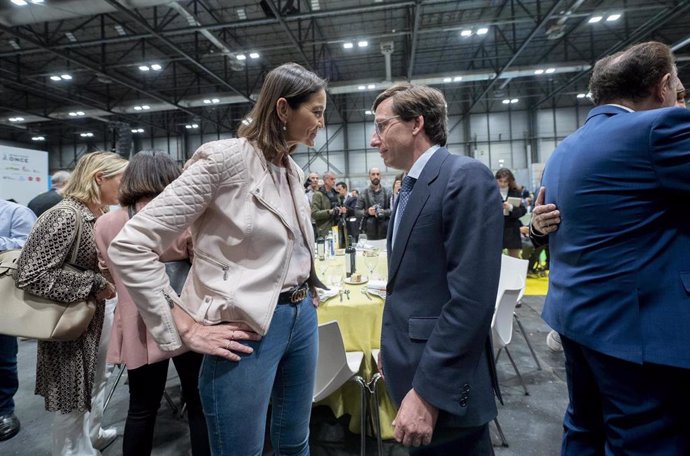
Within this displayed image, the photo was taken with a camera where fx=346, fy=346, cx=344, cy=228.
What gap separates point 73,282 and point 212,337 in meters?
1.17

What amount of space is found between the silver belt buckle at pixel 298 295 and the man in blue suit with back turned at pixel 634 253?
0.87 metres

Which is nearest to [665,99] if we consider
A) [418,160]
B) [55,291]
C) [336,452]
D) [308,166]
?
[418,160]

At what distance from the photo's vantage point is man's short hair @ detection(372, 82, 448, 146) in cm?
102

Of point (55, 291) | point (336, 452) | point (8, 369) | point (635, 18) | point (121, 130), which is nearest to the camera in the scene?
point (55, 291)

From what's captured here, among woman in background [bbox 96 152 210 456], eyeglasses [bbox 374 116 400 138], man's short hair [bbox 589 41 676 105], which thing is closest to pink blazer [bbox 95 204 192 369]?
woman in background [bbox 96 152 210 456]

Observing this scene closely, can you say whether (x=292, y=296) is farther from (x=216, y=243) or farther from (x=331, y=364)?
(x=331, y=364)

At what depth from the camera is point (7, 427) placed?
228 centimetres

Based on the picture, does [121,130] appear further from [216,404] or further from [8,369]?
[216,404]

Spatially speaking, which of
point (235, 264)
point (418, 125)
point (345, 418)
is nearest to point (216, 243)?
point (235, 264)

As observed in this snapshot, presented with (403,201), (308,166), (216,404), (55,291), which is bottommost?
(216,404)

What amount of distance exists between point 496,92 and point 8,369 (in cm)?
1495

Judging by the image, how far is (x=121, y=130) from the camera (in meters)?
10.5

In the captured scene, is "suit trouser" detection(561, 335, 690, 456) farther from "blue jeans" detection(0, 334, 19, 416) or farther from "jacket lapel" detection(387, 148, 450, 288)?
"blue jeans" detection(0, 334, 19, 416)

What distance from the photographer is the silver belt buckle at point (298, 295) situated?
41.0 inches
